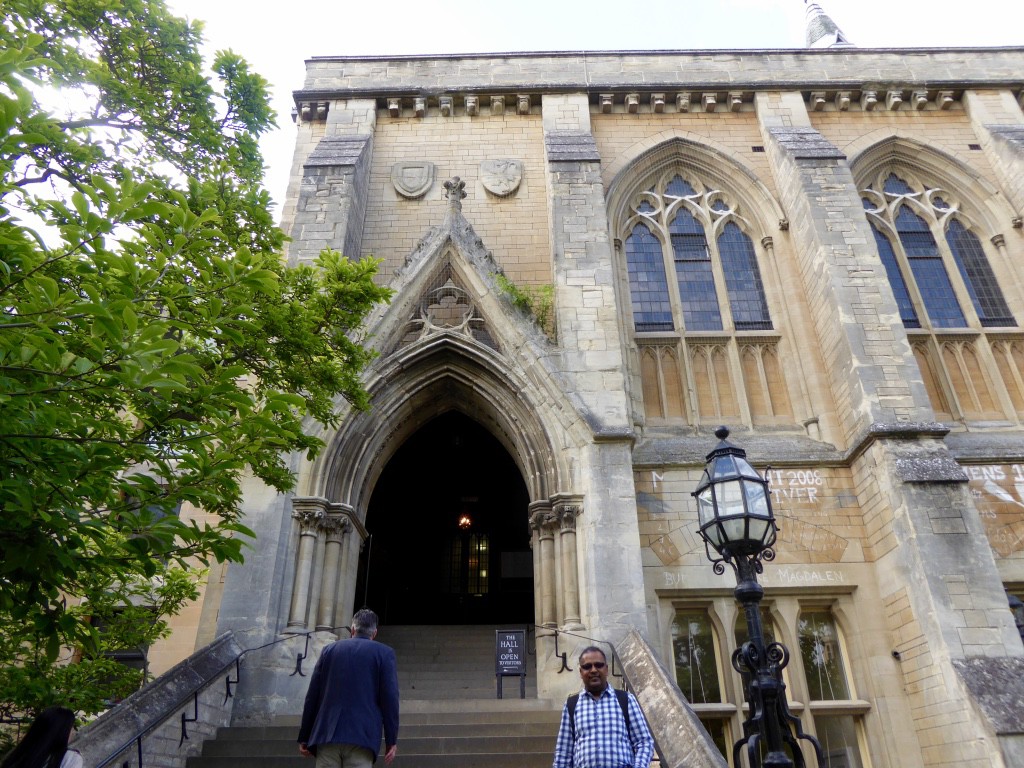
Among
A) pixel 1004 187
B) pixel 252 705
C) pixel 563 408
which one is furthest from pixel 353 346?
pixel 1004 187

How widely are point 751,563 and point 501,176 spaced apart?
33.1ft

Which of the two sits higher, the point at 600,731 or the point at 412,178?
the point at 412,178

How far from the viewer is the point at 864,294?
11.0m

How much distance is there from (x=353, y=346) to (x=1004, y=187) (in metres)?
13.4

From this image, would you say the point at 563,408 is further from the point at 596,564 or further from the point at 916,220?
the point at 916,220

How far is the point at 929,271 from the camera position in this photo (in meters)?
13.0

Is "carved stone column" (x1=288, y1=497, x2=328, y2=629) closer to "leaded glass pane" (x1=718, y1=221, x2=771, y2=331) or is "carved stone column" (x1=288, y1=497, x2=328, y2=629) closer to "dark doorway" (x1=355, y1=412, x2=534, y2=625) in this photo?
"dark doorway" (x1=355, y1=412, x2=534, y2=625)

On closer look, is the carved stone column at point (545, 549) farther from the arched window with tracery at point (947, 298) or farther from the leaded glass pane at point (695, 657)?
the arched window with tracery at point (947, 298)

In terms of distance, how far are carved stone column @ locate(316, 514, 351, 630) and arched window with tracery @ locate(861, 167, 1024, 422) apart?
9907 mm

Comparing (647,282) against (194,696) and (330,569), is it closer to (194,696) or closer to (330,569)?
(330,569)

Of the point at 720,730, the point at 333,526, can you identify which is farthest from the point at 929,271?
the point at 333,526

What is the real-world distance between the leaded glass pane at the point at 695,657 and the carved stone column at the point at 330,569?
4.75 m

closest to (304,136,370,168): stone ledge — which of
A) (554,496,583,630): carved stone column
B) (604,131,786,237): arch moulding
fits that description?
(604,131,786,237): arch moulding

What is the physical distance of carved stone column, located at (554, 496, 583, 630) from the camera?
8.77 meters
